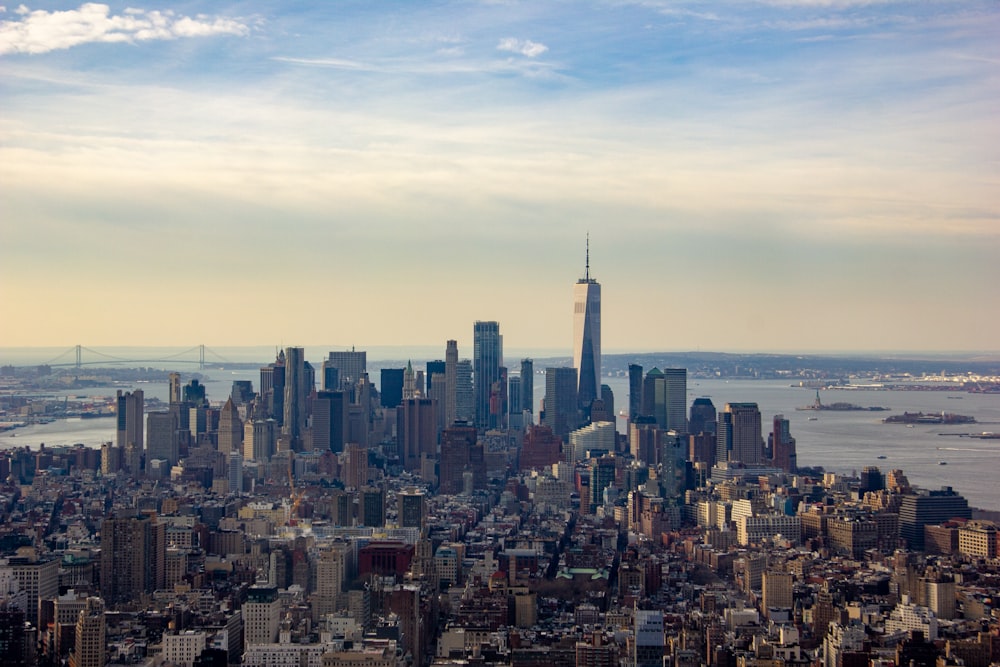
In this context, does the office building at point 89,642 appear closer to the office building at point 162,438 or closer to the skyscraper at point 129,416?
the office building at point 162,438

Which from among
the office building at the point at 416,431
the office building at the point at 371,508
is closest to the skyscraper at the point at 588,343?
the office building at the point at 416,431

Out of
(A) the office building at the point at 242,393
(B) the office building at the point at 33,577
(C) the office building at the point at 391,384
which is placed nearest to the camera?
(B) the office building at the point at 33,577

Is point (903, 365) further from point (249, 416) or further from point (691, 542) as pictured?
point (249, 416)

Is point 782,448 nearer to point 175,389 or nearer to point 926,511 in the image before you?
point 926,511

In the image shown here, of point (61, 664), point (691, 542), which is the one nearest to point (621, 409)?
point (691, 542)

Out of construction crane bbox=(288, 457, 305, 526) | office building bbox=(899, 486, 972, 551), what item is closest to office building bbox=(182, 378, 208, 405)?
construction crane bbox=(288, 457, 305, 526)

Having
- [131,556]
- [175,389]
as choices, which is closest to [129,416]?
[175,389]

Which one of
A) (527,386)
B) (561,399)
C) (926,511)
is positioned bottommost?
(926,511)
